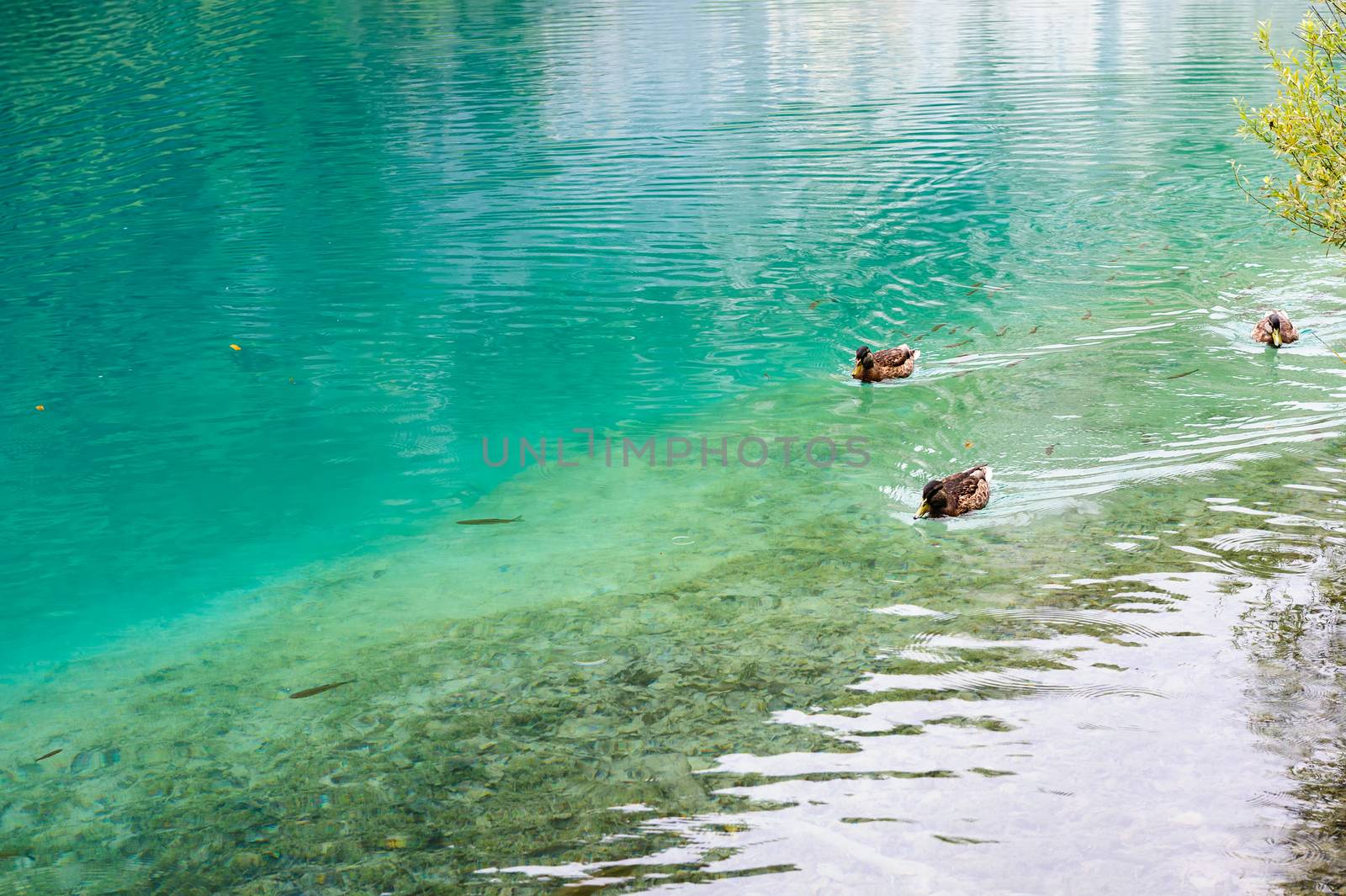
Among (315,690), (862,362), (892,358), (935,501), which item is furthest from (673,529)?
(892,358)

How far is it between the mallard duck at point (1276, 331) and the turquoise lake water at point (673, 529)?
195 mm

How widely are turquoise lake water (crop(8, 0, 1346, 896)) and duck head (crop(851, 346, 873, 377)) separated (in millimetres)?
208

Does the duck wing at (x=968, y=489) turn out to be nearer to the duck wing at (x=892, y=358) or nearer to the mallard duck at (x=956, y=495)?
the mallard duck at (x=956, y=495)

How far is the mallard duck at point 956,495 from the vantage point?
358 inches

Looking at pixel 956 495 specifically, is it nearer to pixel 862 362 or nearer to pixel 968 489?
pixel 968 489

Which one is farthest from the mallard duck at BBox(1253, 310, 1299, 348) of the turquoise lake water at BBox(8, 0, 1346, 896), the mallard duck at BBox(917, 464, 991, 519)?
the mallard duck at BBox(917, 464, 991, 519)

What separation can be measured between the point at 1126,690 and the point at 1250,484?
3.45 meters

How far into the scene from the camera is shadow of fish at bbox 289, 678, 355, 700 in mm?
7699

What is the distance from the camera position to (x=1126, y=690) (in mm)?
6824

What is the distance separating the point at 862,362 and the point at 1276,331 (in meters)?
4.55

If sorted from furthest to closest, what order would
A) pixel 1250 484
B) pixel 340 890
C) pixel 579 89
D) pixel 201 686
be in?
pixel 579 89, pixel 1250 484, pixel 201 686, pixel 340 890

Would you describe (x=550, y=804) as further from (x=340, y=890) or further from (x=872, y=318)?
(x=872, y=318)

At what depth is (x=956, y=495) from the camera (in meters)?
9.10

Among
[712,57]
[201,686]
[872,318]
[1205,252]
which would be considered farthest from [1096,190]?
[712,57]
